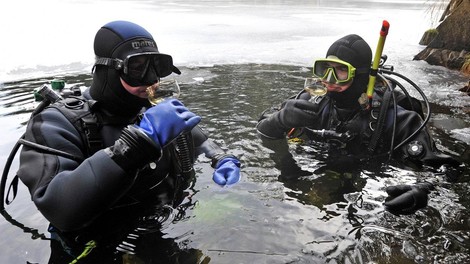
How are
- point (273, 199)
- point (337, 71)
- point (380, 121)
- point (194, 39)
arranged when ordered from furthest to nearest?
point (194, 39), point (337, 71), point (380, 121), point (273, 199)

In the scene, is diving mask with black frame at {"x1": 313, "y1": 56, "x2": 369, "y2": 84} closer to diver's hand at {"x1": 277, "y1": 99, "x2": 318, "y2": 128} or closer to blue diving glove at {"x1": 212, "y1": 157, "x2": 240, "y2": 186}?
diver's hand at {"x1": 277, "y1": 99, "x2": 318, "y2": 128}

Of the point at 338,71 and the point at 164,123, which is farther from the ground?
the point at 164,123

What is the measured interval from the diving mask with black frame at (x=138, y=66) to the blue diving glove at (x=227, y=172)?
0.97m

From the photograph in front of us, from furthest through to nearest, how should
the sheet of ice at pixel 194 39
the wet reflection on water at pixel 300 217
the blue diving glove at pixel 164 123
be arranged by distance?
the sheet of ice at pixel 194 39 → the wet reflection on water at pixel 300 217 → the blue diving glove at pixel 164 123

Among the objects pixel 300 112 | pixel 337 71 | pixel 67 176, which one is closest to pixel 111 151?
pixel 67 176

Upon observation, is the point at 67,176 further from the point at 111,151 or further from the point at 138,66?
the point at 138,66

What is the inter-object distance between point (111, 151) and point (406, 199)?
8.45ft

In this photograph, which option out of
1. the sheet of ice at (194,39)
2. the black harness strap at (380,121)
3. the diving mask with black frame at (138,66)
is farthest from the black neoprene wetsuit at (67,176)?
the sheet of ice at (194,39)

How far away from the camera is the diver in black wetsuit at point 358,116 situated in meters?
3.99

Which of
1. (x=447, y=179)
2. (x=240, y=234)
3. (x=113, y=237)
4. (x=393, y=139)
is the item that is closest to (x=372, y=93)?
(x=393, y=139)

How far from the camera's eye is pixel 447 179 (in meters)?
4.00

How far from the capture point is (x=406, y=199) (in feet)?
10.7

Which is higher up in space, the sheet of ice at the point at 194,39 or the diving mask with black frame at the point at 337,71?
the diving mask with black frame at the point at 337,71

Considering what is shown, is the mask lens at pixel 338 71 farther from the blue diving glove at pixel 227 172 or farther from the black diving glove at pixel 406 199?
the blue diving glove at pixel 227 172
